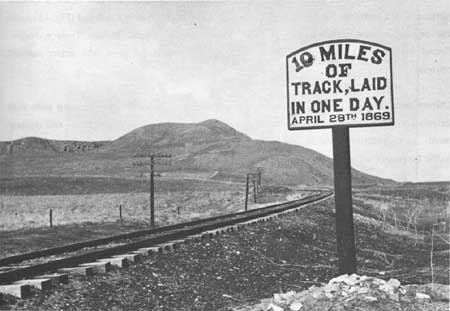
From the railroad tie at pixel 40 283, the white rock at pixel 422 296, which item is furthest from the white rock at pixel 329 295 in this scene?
the railroad tie at pixel 40 283

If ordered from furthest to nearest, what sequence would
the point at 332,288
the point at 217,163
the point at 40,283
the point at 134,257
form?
the point at 217,163 < the point at 134,257 < the point at 40,283 < the point at 332,288

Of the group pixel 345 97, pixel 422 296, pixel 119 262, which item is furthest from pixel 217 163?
pixel 422 296

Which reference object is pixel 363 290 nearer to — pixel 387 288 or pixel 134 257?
pixel 387 288

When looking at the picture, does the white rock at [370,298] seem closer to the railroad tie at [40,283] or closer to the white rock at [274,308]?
the white rock at [274,308]

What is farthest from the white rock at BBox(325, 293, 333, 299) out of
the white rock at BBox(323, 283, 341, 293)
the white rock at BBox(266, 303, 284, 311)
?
the white rock at BBox(266, 303, 284, 311)

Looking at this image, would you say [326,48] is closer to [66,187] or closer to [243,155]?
[66,187]

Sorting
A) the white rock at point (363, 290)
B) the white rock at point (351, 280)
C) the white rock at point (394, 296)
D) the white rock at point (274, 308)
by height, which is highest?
the white rock at point (351, 280)

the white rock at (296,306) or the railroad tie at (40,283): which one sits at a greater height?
the railroad tie at (40,283)

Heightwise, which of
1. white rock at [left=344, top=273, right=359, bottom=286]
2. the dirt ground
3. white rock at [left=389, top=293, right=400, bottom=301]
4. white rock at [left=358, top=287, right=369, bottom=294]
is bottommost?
the dirt ground

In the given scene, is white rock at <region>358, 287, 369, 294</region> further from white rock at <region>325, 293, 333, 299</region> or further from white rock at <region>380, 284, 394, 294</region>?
white rock at <region>325, 293, 333, 299</region>
